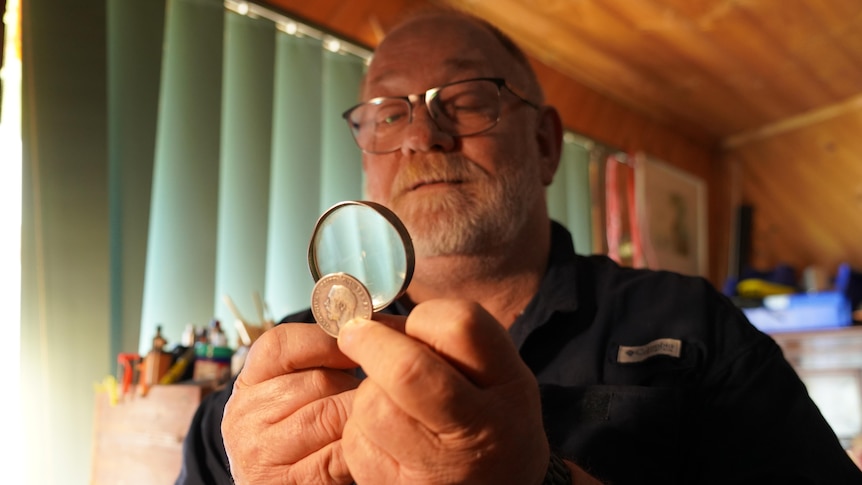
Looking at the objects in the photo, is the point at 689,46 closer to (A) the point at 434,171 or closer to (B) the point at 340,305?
(A) the point at 434,171

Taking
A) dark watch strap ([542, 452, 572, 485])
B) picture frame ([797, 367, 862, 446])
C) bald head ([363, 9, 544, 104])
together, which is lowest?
picture frame ([797, 367, 862, 446])

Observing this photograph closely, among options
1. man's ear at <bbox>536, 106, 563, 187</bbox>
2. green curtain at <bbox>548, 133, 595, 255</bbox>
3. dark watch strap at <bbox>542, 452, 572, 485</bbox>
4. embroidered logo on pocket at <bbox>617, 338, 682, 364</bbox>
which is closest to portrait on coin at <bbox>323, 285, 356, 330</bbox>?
dark watch strap at <bbox>542, 452, 572, 485</bbox>

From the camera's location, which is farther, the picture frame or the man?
the picture frame

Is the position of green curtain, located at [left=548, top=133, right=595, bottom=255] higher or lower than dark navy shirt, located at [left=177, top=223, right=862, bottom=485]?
higher

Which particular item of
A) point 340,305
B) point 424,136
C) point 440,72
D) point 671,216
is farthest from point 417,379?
point 671,216

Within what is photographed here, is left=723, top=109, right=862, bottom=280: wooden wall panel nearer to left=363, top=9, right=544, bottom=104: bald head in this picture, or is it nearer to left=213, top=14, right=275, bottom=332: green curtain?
left=363, top=9, right=544, bottom=104: bald head

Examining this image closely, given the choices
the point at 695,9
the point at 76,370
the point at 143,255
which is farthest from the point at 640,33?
the point at 76,370
